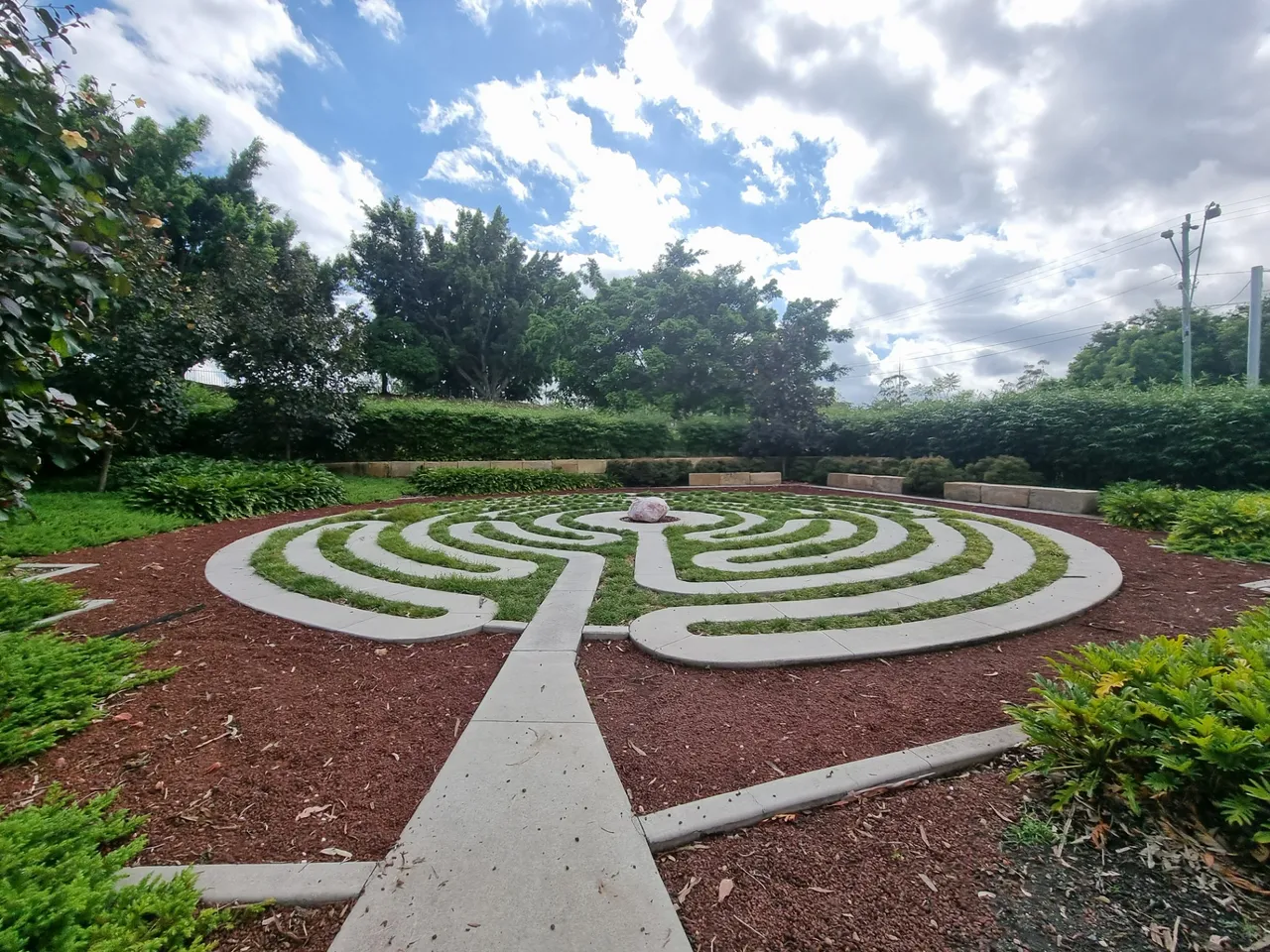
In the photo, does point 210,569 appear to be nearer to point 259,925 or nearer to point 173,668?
point 173,668

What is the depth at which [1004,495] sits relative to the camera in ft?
29.9

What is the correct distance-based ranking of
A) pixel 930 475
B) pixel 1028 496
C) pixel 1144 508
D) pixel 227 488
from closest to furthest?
pixel 1144 508, pixel 227 488, pixel 1028 496, pixel 930 475

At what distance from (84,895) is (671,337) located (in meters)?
21.4

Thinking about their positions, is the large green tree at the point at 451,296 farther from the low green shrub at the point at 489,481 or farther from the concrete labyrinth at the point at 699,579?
the concrete labyrinth at the point at 699,579

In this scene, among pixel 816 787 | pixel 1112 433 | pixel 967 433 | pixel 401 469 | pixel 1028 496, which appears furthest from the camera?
pixel 401 469

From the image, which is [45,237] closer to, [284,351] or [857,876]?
[857,876]

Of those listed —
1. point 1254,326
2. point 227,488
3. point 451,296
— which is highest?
point 451,296

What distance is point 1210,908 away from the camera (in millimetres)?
1341

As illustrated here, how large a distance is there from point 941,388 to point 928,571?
33378mm

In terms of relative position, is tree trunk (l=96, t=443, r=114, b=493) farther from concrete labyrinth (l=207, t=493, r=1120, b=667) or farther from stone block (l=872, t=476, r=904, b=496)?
stone block (l=872, t=476, r=904, b=496)

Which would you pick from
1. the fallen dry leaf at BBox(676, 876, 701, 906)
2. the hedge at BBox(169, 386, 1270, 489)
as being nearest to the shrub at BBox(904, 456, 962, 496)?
the hedge at BBox(169, 386, 1270, 489)

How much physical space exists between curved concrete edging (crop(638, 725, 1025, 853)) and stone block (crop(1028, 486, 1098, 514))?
312 inches

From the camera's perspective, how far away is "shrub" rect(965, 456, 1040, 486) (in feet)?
31.8

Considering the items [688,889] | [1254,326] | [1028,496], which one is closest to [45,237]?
[688,889]
